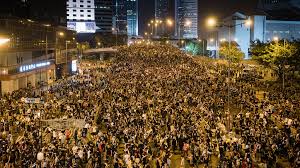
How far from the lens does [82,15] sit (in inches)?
7028

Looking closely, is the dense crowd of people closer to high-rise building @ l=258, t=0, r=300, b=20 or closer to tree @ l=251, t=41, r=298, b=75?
tree @ l=251, t=41, r=298, b=75

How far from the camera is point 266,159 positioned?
794 inches

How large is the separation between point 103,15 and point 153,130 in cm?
17171

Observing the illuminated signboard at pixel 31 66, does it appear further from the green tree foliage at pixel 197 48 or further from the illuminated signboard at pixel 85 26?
the illuminated signboard at pixel 85 26

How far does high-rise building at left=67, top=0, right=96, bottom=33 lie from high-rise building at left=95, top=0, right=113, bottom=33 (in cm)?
929

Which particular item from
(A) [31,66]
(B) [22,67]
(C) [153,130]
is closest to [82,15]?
(A) [31,66]

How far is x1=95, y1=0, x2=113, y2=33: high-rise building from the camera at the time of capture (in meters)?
190

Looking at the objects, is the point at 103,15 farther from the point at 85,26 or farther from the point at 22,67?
the point at 22,67

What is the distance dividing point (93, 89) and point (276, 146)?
84.2 feet

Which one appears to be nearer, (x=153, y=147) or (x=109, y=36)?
(x=153, y=147)

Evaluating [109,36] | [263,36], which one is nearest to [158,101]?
[263,36]

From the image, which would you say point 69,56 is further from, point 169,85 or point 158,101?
point 158,101

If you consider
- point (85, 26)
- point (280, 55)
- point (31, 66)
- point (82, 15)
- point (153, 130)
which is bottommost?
point (153, 130)

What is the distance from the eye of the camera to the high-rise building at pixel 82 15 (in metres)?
175
